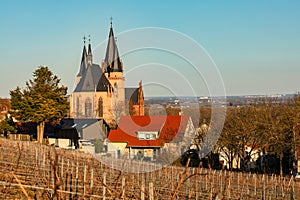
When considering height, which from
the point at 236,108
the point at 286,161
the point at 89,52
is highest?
the point at 89,52

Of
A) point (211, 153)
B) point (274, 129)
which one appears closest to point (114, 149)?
point (211, 153)

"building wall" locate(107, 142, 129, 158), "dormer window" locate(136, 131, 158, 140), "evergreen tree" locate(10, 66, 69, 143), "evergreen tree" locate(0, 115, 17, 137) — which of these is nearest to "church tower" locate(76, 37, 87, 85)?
"evergreen tree" locate(0, 115, 17, 137)

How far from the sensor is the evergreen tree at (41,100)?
27.2 metres

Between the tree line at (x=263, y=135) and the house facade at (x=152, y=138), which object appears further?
the house facade at (x=152, y=138)

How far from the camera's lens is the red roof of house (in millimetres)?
24000

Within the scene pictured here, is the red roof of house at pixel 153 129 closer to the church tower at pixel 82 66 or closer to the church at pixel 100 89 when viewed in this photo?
the church at pixel 100 89

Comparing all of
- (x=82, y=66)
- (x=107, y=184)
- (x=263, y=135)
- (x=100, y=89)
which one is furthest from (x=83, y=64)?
(x=107, y=184)

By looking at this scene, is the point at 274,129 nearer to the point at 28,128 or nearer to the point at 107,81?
the point at 28,128

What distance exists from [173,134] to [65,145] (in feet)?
36.1

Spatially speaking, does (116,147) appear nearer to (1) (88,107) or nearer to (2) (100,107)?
(2) (100,107)

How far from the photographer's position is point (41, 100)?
27.2 m

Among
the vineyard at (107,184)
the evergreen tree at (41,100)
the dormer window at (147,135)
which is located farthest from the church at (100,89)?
the vineyard at (107,184)

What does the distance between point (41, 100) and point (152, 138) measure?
332 inches

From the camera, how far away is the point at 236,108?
80.5ft
